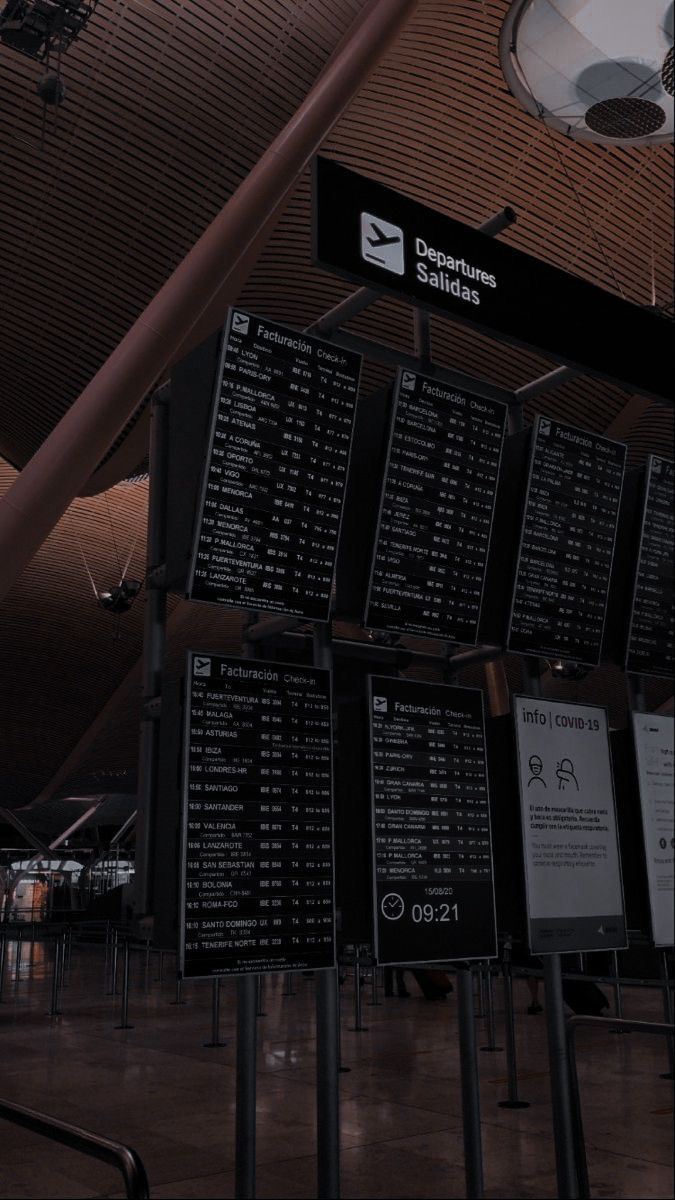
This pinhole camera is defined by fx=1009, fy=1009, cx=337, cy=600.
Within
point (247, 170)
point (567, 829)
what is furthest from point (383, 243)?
point (247, 170)

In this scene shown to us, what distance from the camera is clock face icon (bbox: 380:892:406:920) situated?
12.1 feet

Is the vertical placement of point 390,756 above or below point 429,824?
above

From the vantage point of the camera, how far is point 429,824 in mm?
3906

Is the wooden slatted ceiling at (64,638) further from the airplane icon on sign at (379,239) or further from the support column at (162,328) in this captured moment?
the airplane icon on sign at (379,239)

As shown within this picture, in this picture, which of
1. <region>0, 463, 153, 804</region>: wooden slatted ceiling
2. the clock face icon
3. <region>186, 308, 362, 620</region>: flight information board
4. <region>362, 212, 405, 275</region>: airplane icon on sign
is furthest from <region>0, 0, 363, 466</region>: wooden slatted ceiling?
<region>0, 463, 153, 804</region>: wooden slatted ceiling

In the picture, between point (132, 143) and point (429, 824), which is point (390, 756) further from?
point (132, 143)

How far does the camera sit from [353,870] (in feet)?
12.7

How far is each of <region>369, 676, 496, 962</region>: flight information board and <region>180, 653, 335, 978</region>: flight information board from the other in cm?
21

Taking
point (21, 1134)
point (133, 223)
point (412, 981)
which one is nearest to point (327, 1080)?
point (21, 1134)

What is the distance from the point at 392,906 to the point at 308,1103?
3.27 meters

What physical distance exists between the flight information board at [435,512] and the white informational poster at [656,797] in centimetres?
86

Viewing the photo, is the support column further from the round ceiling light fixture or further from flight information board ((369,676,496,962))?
flight information board ((369,676,496,962))

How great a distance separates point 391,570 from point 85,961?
1738cm

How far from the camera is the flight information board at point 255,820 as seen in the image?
3.36 m
